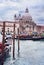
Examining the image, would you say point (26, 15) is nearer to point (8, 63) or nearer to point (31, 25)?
point (31, 25)

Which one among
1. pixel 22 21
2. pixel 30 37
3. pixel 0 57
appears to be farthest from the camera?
pixel 22 21

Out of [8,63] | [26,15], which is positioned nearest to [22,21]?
[26,15]

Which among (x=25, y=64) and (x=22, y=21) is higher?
(x=22, y=21)

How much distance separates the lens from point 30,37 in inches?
1255

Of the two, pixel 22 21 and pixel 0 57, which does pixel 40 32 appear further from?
pixel 0 57

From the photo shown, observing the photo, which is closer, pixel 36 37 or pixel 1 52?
pixel 1 52

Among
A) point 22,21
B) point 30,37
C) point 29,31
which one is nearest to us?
point 30,37

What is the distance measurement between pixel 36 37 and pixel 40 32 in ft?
14.9

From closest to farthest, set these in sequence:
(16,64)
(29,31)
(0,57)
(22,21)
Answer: (0,57) < (16,64) < (22,21) < (29,31)

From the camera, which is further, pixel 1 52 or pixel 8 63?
pixel 8 63

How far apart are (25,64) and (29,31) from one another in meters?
26.4

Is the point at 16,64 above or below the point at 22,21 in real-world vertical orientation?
below

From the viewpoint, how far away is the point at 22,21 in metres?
35.1

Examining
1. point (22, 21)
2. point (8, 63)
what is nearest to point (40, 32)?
point (22, 21)
